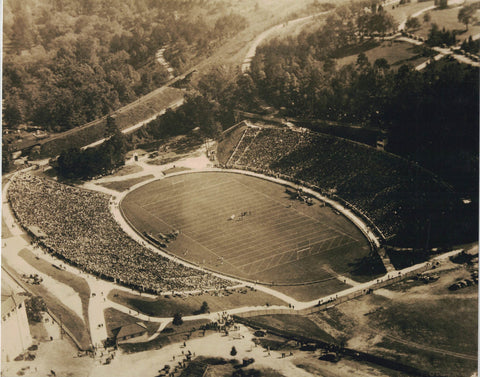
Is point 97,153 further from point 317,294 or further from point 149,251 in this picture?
point 317,294

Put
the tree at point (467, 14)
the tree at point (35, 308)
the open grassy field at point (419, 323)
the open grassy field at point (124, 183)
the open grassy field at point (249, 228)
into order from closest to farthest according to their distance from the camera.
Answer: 1. the open grassy field at point (419, 323)
2. the tree at point (35, 308)
3. the open grassy field at point (249, 228)
4. the tree at point (467, 14)
5. the open grassy field at point (124, 183)

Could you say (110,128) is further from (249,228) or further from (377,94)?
(377,94)

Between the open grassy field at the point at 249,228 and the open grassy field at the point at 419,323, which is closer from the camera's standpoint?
the open grassy field at the point at 419,323

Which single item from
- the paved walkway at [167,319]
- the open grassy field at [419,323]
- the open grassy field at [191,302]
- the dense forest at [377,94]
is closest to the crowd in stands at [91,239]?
the paved walkway at [167,319]

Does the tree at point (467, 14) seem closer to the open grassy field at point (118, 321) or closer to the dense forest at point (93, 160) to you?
the dense forest at point (93, 160)

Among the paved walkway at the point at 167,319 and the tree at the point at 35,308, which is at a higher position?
the tree at the point at 35,308

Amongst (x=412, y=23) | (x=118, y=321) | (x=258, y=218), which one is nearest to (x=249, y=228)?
(x=258, y=218)
